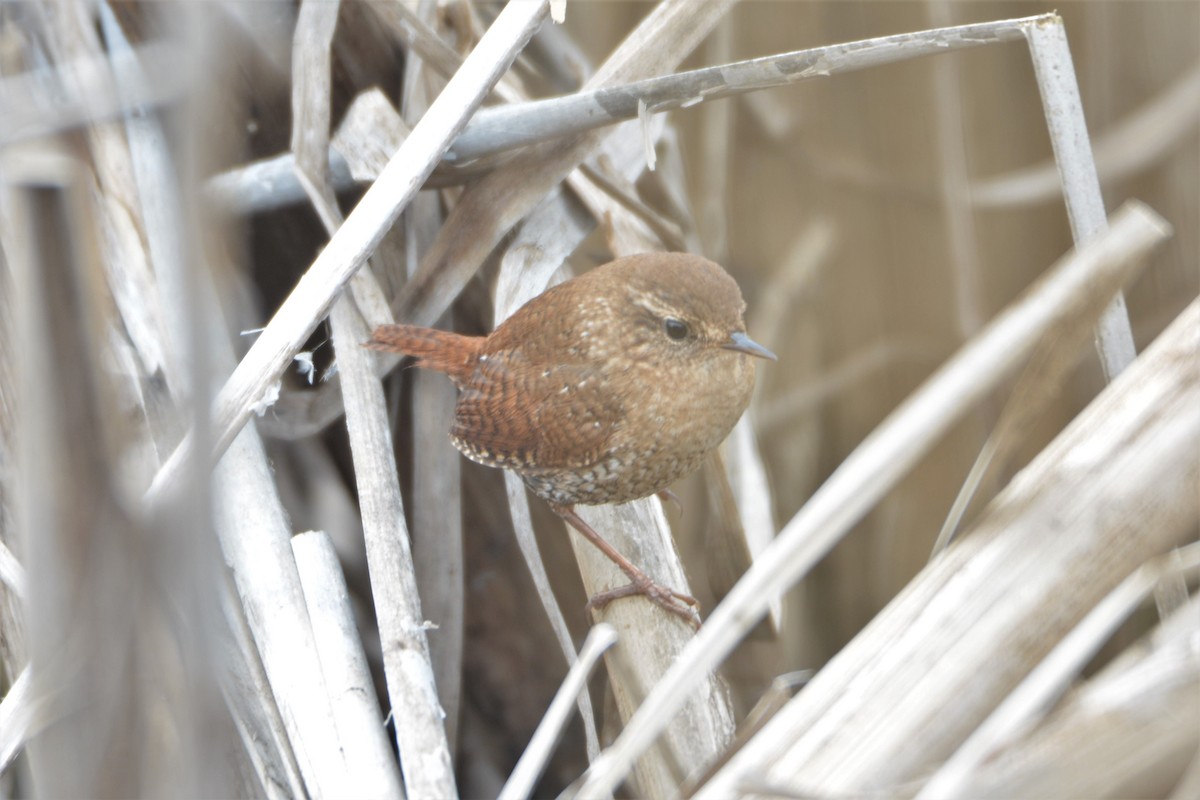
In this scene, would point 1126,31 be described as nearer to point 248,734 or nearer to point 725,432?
point 725,432

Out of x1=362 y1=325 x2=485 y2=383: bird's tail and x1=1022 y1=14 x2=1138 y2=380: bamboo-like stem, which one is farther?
x1=362 y1=325 x2=485 y2=383: bird's tail

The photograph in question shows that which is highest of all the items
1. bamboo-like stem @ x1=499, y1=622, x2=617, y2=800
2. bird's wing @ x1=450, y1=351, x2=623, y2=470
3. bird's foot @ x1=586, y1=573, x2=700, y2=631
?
bird's wing @ x1=450, y1=351, x2=623, y2=470

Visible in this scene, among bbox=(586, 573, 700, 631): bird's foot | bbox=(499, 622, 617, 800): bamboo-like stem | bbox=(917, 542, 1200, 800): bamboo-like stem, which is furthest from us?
bbox=(586, 573, 700, 631): bird's foot

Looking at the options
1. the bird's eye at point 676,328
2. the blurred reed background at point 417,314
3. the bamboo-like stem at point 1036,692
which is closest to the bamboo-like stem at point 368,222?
the blurred reed background at point 417,314

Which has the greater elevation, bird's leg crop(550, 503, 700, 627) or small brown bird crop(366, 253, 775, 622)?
small brown bird crop(366, 253, 775, 622)

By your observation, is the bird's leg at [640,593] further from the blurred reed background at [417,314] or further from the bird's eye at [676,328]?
the bird's eye at [676,328]

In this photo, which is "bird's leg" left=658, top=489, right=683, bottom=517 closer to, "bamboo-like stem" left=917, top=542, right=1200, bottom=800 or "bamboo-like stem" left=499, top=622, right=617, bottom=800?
"bamboo-like stem" left=499, top=622, right=617, bottom=800

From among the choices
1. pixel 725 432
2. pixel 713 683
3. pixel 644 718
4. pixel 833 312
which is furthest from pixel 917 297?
pixel 644 718

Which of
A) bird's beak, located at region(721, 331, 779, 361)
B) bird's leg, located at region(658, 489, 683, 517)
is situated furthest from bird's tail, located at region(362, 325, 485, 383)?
bird's leg, located at region(658, 489, 683, 517)
